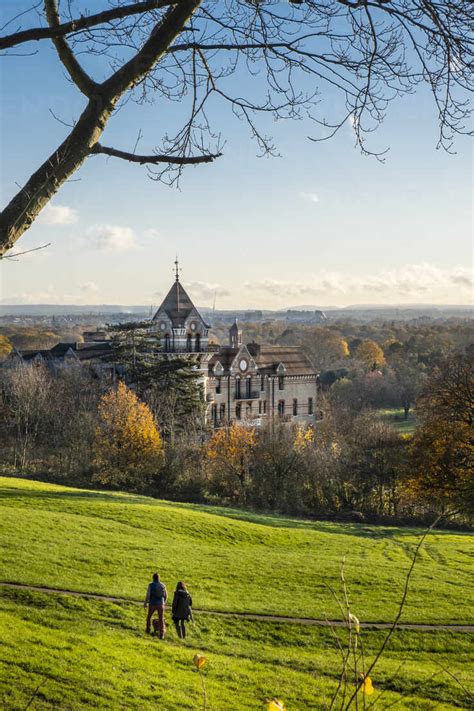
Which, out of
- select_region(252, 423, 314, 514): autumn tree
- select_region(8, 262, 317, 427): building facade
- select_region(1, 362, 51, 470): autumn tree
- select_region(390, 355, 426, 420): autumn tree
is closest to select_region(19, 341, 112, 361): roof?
select_region(8, 262, 317, 427): building facade

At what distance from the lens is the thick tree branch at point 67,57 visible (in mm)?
4746

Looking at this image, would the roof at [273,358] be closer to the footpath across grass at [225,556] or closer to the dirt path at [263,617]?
the footpath across grass at [225,556]

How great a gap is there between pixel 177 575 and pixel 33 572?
4048mm

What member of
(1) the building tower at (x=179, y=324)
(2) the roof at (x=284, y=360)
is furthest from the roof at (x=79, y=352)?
(2) the roof at (x=284, y=360)

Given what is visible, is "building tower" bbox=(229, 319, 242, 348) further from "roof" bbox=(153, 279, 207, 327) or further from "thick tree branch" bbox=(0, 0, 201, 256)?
"thick tree branch" bbox=(0, 0, 201, 256)

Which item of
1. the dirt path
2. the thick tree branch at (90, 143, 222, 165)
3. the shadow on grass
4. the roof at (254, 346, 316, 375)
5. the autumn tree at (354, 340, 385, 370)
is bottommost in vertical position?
the shadow on grass

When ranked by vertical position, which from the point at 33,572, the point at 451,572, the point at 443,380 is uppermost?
the point at 443,380

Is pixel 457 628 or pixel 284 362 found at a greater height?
pixel 284 362

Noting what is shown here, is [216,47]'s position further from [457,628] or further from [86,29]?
[457,628]

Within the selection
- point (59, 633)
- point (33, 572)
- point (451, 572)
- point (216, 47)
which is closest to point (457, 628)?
point (451, 572)

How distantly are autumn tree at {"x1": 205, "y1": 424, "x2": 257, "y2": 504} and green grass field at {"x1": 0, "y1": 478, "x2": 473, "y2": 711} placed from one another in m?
7.64

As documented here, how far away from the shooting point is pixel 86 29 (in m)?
4.78

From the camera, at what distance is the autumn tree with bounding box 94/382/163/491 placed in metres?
35.8

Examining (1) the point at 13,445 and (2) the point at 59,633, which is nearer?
(2) the point at 59,633
